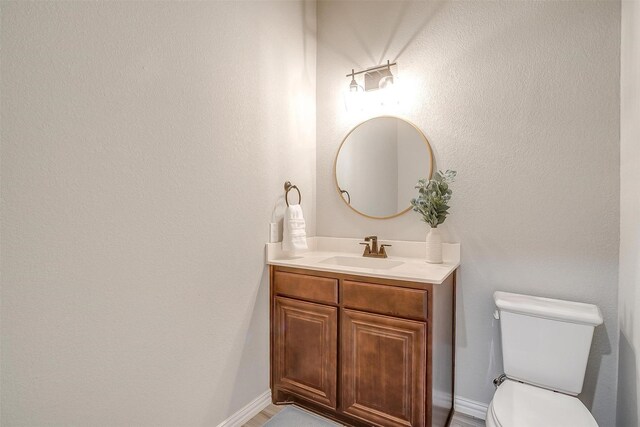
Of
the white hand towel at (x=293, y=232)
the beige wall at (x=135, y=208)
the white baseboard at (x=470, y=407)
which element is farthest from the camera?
the white hand towel at (x=293, y=232)

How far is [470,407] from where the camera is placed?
1.84 m

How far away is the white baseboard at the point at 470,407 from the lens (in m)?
1.81

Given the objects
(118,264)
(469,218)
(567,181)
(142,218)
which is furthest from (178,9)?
(567,181)

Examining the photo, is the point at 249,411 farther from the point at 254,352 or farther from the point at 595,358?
the point at 595,358

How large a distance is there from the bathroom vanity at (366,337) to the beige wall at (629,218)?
2.37 feet

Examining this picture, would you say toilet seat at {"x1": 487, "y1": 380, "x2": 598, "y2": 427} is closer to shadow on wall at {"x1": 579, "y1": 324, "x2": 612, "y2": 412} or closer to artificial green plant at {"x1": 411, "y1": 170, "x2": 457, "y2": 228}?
shadow on wall at {"x1": 579, "y1": 324, "x2": 612, "y2": 412}

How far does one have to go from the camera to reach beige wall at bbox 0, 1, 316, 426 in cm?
98

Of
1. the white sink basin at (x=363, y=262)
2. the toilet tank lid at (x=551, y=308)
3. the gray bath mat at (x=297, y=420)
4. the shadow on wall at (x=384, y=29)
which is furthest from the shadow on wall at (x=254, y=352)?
the shadow on wall at (x=384, y=29)

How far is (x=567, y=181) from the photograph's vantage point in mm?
1626

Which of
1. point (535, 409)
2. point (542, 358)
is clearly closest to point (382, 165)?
point (542, 358)

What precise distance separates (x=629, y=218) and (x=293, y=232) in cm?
164

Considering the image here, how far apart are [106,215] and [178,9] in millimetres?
978

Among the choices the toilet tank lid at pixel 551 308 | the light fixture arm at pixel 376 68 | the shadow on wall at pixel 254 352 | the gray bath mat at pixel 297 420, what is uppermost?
the light fixture arm at pixel 376 68

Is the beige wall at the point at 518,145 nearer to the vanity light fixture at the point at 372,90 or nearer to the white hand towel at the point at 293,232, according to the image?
the vanity light fixture at the point at 372,90
